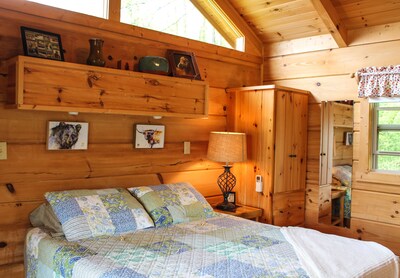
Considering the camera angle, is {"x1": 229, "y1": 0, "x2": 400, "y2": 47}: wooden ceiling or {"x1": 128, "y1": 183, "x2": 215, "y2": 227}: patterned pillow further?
{"x1": 229, "y1": 0, "x2": 400, "y2": 47}: wooden ceiling

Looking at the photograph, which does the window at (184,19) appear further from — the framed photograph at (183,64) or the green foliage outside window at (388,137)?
the green foliage outside window at (388,137)

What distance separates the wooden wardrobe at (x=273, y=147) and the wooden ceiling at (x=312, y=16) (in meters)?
0.64

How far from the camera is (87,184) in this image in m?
2.87

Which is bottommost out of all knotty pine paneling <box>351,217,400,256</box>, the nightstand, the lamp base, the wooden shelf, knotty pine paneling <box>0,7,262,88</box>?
knotty pine paneling <box>351,217,400,256</box>

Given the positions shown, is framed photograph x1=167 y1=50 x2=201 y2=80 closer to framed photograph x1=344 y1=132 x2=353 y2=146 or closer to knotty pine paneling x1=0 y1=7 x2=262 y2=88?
knotty pine paneling x1=0 y1=7 x2=262 y2=88

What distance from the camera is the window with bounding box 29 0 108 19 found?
2719 mm

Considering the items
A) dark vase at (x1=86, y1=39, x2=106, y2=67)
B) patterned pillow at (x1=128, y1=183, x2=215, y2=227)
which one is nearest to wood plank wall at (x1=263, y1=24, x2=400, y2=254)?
patterned pillow at (x1=128, y1=183, x2=215, y2=227)

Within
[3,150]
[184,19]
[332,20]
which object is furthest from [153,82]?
[332,20]

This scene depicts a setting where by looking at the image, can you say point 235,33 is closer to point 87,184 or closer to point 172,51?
point 172,51

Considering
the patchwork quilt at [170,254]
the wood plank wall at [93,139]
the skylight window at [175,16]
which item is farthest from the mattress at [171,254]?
the skylight window at [175,16]

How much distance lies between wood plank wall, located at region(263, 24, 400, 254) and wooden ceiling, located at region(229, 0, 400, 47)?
0.09 metres

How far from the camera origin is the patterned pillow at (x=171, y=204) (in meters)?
2.74

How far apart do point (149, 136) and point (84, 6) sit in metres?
1.10

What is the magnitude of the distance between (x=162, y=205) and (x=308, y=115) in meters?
1.93
